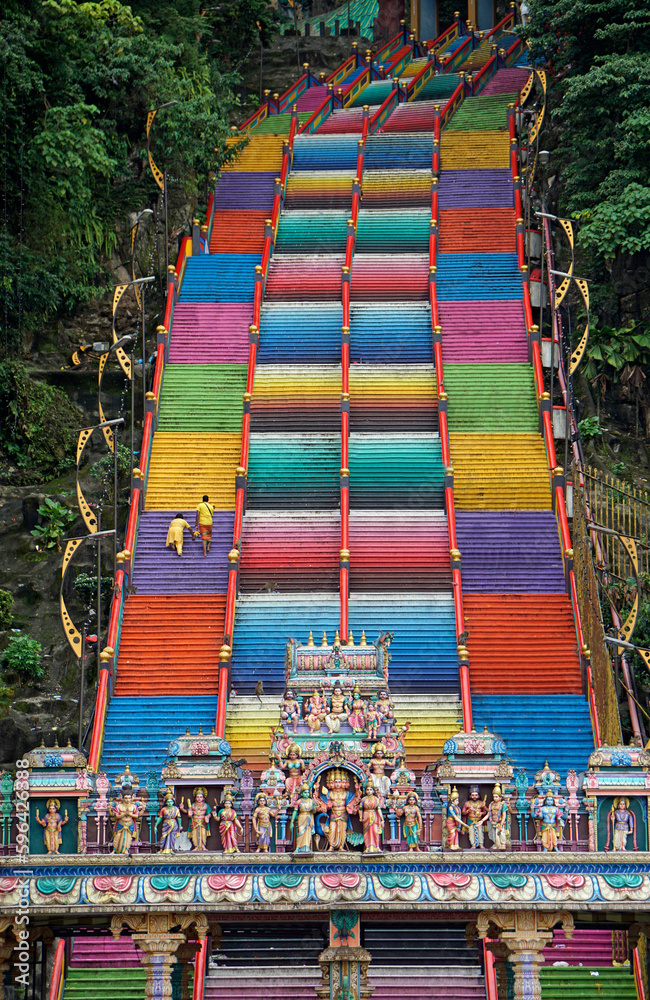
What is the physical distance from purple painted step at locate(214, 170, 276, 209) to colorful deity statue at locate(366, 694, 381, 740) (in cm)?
2469

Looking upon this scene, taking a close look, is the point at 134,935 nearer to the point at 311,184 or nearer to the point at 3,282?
the point at 3,282

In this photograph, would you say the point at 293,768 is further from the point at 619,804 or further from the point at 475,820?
the point at 619,804

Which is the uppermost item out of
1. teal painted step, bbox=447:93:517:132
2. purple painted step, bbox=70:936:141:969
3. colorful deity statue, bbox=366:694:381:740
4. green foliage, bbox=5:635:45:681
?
teal painted step, bbox=447:93:517:132

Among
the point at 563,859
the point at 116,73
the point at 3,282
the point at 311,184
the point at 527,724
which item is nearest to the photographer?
the point at 563,859

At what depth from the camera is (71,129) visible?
36.6 metres

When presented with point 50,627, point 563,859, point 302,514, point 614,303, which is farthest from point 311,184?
point 563,859

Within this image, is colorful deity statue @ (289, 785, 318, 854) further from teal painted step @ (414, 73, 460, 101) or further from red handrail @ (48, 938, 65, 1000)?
teal painted step @ (414, 73, 460, 101)

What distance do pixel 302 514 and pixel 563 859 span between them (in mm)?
13354

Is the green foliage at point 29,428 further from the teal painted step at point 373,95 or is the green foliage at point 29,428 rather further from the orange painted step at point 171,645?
the teal painted step at point 373,95

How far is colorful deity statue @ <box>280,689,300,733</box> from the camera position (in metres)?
20.6

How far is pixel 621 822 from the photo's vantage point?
782 inches

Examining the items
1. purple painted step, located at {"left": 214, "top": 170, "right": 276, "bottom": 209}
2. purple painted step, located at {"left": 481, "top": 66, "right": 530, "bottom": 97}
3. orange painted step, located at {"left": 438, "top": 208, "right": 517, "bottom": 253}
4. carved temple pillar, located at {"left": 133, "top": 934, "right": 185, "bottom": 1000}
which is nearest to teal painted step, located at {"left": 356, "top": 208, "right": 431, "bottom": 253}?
orange painted step, located at {"left": 438, "top": 208, "right": 517, "bottom": 253}

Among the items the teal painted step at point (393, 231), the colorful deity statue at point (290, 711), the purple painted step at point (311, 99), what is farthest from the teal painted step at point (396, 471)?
the purple painted step at point (311, 99)

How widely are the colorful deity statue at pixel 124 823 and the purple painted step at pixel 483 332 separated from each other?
18.7 m
